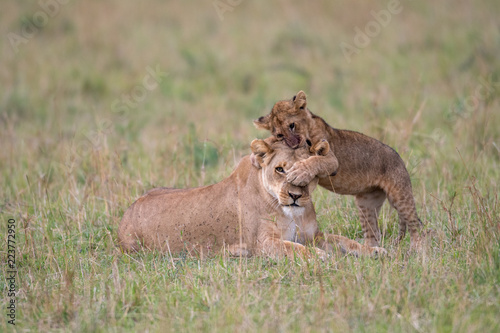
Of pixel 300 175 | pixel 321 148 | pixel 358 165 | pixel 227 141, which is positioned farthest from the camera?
pixel 227 141

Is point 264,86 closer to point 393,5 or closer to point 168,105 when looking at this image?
point 168,105

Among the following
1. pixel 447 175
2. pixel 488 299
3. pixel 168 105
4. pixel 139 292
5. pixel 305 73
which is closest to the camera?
pixel 488 299

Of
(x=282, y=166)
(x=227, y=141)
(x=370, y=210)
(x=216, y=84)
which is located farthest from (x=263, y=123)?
(x=216, y=84)

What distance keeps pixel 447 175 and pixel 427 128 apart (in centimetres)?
216

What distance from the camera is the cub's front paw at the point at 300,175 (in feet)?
16.4

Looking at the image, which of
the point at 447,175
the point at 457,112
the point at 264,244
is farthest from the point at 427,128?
the point at 264,244

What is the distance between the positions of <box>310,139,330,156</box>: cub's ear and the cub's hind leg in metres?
0.76

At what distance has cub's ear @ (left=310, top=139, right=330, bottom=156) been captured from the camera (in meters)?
5.12

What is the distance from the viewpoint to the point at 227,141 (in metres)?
8.14

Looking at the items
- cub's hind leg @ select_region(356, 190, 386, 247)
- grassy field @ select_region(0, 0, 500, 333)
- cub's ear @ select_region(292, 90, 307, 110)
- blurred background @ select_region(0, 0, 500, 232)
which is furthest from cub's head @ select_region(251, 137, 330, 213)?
blurred background @ select_region(0, 0, 500, 232)

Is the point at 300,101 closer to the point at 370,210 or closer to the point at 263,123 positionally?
the point at 263,123

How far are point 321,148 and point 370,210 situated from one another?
873 mm

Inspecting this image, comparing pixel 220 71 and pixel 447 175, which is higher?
pixel 220 71

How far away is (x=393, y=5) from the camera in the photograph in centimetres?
1403
